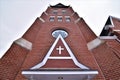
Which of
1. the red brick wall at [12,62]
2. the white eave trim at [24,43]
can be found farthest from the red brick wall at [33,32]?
the red brick wall at [12,62]

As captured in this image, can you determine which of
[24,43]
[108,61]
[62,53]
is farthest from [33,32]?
[108,61]

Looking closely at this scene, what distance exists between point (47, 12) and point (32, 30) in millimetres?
5239

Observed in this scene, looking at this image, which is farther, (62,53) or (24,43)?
(24,43)

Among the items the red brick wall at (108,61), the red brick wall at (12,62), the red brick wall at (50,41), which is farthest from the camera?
the red brick wall at (50,41)

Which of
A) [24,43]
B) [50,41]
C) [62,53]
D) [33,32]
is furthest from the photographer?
[33,32]

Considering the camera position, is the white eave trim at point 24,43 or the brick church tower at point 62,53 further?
the white eave trim at point 24,43

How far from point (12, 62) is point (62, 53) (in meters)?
2.95

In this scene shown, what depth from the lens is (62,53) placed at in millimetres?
10734

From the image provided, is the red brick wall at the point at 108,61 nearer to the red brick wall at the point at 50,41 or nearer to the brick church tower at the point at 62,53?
the brick church tower at the point at 62,53

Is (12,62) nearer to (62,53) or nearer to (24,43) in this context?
(24,43)

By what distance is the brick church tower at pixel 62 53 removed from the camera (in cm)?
900

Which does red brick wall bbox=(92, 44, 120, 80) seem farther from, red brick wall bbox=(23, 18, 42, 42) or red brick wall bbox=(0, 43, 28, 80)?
red brick wall bbox=(23, 18, 42, 42)

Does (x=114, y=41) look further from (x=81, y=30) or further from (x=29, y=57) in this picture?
(x=29, y=57)

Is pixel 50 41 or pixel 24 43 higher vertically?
pixel 24 43
